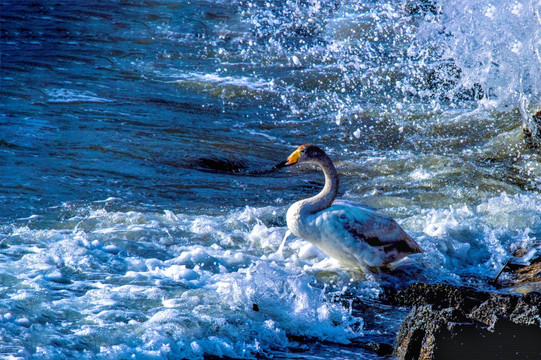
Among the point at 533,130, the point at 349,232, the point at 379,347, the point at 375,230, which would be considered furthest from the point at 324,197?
the point at 533,130

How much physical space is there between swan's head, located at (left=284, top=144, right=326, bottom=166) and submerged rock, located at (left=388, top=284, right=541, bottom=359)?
2289mm

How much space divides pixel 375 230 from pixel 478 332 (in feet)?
6.83

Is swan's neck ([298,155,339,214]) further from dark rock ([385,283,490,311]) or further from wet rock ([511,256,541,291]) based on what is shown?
wet rock ([511,256,541,291])

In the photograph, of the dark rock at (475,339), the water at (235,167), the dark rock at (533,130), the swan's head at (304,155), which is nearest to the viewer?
the dark rock at (475,339)

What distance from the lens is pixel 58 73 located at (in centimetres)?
1267

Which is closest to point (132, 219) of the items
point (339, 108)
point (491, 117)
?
point (339, 108)

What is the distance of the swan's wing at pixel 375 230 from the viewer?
609 cm

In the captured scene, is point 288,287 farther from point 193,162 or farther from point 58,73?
point 58,73

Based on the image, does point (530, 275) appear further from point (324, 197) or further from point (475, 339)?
point (475, 339)

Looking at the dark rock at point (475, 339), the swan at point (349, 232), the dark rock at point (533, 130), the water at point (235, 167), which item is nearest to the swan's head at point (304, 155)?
the swan at point (349, 232)

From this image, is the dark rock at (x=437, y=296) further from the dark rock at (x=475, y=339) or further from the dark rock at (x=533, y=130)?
the dark rock at (x=533, y=130)

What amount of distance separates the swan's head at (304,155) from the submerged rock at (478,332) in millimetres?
2289

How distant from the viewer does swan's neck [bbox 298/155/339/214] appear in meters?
6.22

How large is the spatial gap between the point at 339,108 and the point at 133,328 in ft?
26.4
